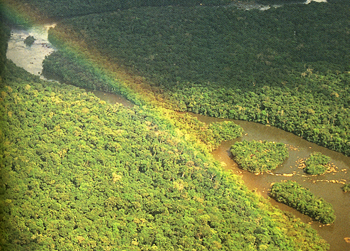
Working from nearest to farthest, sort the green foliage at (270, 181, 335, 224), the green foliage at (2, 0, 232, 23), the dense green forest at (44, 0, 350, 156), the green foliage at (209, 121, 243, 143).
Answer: the green foliage at (270, 181, 335, 224)
the green foliage at (209, 121, 243, 143)
the dense green forest at (44, 0, 350, 156)
the green foliage at (2, 0, 232, 23)

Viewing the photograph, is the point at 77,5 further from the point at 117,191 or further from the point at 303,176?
the point at 303,176

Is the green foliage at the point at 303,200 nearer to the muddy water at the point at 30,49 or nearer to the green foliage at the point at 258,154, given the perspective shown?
the green foliage at the point at 258,154

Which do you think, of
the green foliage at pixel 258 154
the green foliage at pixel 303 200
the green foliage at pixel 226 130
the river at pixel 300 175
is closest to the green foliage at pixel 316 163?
the river at pixel 300 175

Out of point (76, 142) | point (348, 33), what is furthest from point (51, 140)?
point (348, 33)

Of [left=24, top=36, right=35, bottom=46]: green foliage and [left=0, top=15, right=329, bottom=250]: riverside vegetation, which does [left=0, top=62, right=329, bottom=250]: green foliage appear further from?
[left=24, top=36, right=35, bottom=46]: green foliage

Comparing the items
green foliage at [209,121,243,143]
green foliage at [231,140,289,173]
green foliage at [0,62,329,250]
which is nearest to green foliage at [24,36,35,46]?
green foliage at [0,62,329,250]

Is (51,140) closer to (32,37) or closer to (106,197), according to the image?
(106,197)

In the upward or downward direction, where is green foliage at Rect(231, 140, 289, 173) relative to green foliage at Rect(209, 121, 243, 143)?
downward

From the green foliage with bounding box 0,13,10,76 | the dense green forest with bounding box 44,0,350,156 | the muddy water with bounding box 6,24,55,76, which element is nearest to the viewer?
the dense green forest with bounding box 44,0,350,156
